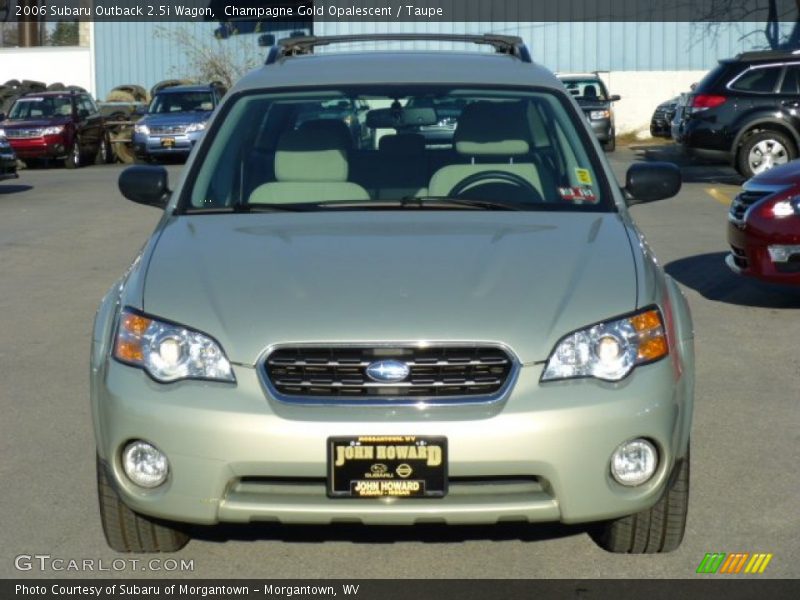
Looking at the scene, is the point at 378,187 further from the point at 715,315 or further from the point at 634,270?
the point at 715,315

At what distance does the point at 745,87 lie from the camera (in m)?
21.1

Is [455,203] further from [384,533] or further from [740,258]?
[740,258]

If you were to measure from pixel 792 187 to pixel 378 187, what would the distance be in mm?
4950

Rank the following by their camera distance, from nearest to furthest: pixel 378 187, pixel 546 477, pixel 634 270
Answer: pixel 546 477 < pixel 634 270 < pixel 378 187

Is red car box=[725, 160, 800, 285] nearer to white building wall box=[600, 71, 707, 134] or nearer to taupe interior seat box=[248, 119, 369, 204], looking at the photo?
taupe interior seat box=[248, 119, 369, 204]

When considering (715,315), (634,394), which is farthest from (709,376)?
(634,394)

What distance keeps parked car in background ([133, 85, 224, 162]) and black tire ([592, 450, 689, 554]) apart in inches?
997

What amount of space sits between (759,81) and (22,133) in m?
15.5

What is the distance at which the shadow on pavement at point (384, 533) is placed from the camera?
5.05 metres

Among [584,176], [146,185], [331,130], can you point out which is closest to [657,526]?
[584,176]

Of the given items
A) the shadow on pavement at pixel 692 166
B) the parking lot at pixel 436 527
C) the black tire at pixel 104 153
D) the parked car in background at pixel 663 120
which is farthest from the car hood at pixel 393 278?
the parked car in background at pixel 663 120

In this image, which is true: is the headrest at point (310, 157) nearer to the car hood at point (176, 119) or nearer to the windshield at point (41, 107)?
the car hood at point (176, 119)

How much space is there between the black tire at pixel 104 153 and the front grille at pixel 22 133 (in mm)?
2386

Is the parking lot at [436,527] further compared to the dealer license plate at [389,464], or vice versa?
the parking lot at [436,527]
